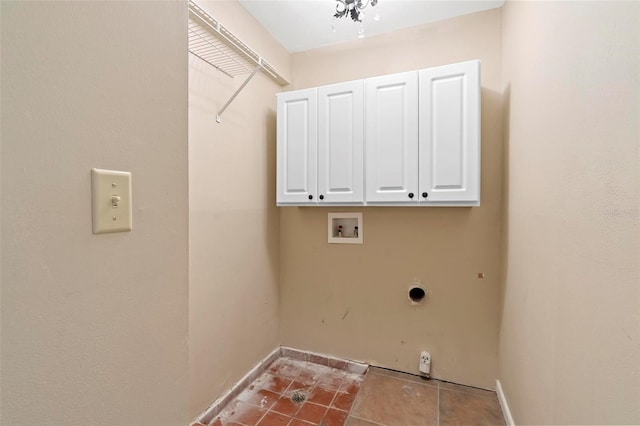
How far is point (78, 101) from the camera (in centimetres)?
47

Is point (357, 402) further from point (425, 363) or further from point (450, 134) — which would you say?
point (450, 134)

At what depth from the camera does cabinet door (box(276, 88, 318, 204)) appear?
201 centimetres

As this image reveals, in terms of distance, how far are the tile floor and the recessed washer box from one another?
970 millimetres

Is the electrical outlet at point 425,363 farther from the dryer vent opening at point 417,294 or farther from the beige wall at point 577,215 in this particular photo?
the beige wall at point 577,215

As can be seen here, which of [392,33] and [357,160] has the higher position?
[392,33]

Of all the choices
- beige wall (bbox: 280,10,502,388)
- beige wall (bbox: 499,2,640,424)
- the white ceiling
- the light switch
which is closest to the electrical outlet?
beige wall (bbox: 280,10,502,388)

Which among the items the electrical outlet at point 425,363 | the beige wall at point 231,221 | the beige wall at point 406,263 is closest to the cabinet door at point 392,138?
the beige wall at point 406,263

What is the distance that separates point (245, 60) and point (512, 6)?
5.20 feet

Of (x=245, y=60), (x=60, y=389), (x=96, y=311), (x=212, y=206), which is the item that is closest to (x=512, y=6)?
(x=245, y=60)

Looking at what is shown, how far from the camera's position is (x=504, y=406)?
5.48 ft

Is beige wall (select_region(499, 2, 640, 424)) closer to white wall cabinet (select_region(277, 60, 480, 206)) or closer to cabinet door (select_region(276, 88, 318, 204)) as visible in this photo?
white wall cabinet (select_region(277, 60, 480, 206))

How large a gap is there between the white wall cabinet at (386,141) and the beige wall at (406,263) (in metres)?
0.30

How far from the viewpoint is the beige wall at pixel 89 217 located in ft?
1.33

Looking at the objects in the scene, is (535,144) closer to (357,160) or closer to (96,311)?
(357,160)
